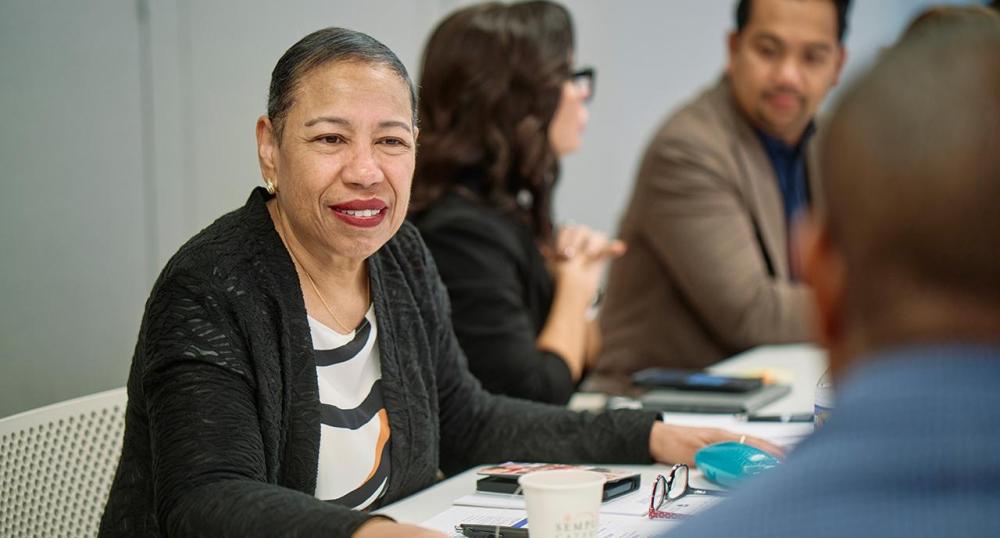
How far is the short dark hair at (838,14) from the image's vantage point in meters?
3.46

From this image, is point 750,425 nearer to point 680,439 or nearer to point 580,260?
point 680,439

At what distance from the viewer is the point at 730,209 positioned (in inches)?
→ 127

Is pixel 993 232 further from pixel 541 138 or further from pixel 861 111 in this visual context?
pixel 541 138

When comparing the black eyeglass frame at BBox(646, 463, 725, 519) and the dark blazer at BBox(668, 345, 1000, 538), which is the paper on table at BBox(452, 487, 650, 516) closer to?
the black eyeglass frame at BBox(646, 463, 725, 519)

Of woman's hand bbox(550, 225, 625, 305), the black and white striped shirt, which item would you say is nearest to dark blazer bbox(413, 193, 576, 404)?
woman's hand bbox(550, 225, 625, 305)

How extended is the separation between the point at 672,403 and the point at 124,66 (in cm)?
122

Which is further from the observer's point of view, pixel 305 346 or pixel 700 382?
pixel 700 382

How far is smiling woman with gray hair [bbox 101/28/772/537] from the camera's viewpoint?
1.32 meters

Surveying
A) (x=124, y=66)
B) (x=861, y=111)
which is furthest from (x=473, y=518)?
(x=124, y=66)

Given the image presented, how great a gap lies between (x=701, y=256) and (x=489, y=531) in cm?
192

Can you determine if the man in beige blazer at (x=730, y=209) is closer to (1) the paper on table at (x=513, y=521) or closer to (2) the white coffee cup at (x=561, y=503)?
(1) the paper on table at (x=513, y=521)

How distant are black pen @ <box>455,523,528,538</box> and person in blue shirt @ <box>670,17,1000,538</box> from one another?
2.48 feet

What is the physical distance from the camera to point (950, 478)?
0.51 metres

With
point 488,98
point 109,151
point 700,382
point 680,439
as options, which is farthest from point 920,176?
point 488,98
